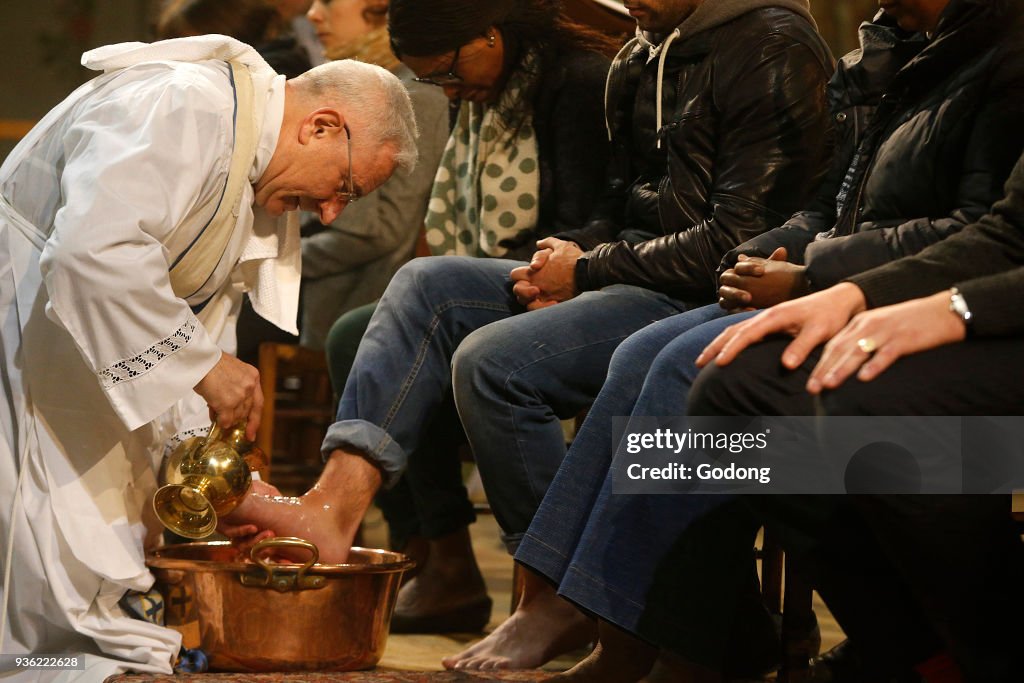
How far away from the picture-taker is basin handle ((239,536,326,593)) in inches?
90.0

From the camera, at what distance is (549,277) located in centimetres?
252

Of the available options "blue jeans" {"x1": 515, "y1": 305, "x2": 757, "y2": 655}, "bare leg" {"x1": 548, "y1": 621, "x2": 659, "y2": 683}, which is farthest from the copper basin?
"bare leg" {"x1": 548, "y1": 621, "x2": 659, "y2": 683}

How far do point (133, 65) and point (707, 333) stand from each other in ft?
4.11

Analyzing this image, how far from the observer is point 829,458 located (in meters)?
1.52

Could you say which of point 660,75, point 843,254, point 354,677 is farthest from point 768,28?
point 354,677

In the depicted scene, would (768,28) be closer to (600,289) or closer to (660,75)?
(660,75)

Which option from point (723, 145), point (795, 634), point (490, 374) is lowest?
point (795, 634)

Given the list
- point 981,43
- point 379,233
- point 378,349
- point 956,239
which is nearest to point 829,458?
point 956,239

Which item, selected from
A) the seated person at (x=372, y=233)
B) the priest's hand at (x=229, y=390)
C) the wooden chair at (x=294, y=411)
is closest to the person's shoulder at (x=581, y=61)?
the seated person at (x=372, y=233)

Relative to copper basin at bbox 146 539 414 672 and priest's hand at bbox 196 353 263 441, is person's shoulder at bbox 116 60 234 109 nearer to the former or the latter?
priest's hand at bbox 196 353 263 441

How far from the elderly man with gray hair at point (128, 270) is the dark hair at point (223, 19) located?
5.60ft

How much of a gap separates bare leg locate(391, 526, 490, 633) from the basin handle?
26.9 inches

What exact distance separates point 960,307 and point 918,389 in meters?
0.12

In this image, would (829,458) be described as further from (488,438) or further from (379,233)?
(379,233)
